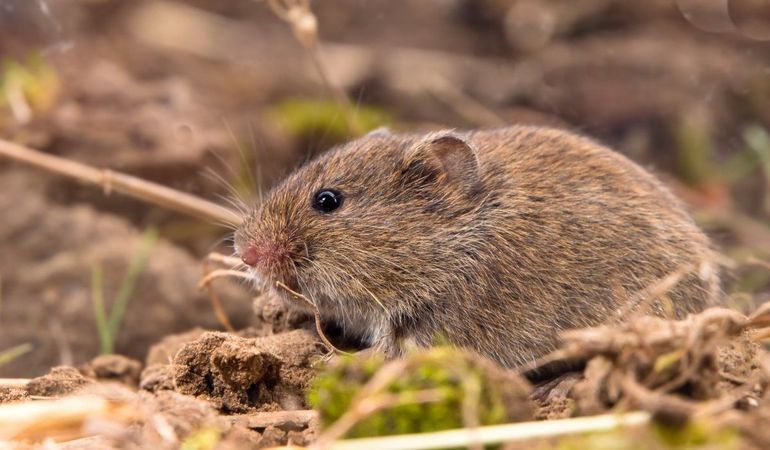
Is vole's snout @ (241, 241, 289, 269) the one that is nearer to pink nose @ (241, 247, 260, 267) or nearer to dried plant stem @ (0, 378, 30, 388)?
pink nose @ (241, 247, 260, 267)

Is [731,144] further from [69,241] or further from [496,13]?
[69,241]

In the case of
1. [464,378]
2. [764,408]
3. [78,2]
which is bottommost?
[764,408]

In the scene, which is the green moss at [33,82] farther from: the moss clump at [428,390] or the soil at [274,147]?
the moss clump at [428,390]

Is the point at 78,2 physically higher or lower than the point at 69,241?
higher

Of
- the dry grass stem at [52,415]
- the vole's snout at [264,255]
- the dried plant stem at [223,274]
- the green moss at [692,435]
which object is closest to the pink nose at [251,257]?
the vole's snout at [264,255]

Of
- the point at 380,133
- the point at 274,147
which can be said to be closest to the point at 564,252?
the point at 380,133

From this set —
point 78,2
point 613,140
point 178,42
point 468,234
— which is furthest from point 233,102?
point 468,234
